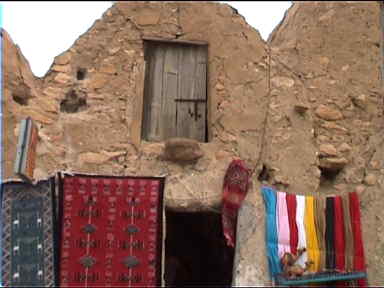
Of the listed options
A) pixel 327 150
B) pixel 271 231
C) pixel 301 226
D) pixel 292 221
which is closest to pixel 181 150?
pixel 271 231

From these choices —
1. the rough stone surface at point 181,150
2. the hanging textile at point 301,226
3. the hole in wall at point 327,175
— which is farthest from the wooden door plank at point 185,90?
the hole in wall at point 327,175

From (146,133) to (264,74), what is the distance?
150 centimetres

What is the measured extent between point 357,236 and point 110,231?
8.41ft

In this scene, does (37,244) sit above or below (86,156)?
below

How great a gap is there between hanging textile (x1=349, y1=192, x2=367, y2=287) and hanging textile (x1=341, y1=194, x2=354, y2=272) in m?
0.03

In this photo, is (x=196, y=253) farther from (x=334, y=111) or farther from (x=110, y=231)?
(x=110, y=231)

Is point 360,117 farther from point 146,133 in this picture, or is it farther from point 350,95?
point 146,133

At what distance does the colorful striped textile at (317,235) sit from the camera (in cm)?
683

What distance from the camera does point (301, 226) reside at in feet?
23.1

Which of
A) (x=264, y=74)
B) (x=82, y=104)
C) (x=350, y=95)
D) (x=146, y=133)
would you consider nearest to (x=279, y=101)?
(x=264, y=74)

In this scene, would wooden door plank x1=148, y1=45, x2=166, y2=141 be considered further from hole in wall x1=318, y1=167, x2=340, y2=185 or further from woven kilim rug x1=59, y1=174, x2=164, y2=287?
hole in wall x1=318, y1=167, x2=340, y2=185

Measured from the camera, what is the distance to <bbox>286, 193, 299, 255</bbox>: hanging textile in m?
6.91

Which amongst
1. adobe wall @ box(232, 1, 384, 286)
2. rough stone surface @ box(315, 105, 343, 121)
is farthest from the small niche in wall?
rough stone surface @ box(315, 105, 343, 121)

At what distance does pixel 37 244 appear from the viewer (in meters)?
6.57
